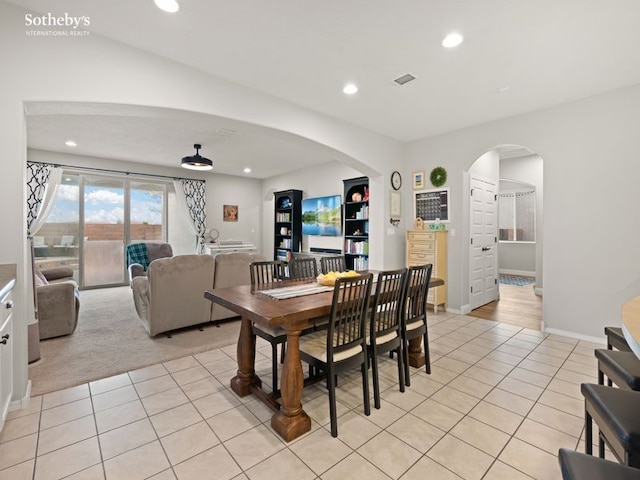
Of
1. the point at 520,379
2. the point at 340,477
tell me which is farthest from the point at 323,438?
the point at 520,379

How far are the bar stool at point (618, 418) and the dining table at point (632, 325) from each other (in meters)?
0.28

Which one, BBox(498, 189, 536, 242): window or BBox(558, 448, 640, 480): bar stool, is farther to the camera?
BBox(498, 189, 536, 242): window

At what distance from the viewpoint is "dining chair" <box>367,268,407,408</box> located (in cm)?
217

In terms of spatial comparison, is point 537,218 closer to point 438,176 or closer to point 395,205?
point 438,176

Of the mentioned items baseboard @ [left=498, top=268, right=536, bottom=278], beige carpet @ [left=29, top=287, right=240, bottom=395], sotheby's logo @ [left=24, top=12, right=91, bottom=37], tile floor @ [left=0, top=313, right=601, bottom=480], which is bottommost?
tile floor @ [left=0, top=313, right=601, bottom=480]

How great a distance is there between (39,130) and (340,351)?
5814 mm

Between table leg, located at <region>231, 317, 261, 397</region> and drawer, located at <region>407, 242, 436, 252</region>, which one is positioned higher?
drawer, located at <region>407, 242, 436, 252</region>

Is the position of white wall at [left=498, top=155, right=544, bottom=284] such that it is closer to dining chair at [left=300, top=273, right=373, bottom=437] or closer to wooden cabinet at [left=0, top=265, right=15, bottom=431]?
dining chair at [left=300, top=273, right=373, bottom=437]

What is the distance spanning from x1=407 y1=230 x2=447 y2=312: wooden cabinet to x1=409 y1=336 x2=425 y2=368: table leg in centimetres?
190

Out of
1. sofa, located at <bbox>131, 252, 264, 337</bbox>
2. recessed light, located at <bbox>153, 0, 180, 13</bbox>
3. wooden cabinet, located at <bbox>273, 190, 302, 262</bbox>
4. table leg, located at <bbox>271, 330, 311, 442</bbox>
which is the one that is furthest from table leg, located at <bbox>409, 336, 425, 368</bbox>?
wooden cabinet, located at <bbox>273, 190, 302, 262</bbox>

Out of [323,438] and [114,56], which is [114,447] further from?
[114,56]

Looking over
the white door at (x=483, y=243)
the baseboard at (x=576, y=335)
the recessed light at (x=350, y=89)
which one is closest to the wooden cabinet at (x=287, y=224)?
the white door at (x=483, y=243)

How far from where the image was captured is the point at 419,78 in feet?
10.2

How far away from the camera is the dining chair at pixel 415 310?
249 centimetres
